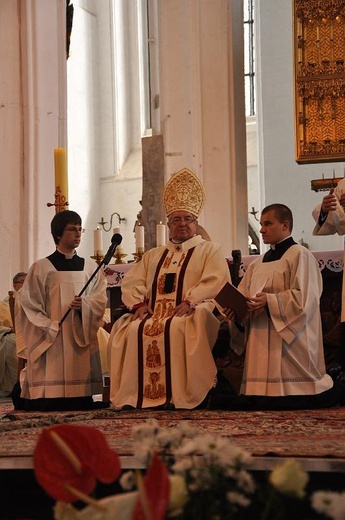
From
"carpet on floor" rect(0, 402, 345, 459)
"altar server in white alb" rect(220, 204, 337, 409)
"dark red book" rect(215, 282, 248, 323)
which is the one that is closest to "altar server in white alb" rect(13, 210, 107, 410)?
"carpet on floor" rect(0, 402, 345, 459)

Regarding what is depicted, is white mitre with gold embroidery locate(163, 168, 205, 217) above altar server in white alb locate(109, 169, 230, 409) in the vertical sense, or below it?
above

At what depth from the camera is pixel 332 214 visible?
6.38m

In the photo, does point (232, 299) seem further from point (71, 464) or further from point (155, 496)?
point (155, 496)

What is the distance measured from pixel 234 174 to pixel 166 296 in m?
3.74

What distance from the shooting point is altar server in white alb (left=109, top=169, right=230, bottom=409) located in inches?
256

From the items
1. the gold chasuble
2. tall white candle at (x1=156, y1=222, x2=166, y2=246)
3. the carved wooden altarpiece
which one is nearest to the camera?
the gold chasuble

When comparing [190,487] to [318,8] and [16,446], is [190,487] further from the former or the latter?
[318,8]

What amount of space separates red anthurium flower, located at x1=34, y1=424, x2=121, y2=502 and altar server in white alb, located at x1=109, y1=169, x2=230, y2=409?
193 inches

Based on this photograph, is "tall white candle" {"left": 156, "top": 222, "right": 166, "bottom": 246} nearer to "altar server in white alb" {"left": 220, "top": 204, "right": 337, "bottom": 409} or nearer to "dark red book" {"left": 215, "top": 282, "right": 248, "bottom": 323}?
"altar server in white alb" {"left": 220, "top": 204, "right": 337, "bottom": 409}

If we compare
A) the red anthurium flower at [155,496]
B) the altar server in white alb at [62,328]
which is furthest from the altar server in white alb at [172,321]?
the red anthurium flower at [155,496]

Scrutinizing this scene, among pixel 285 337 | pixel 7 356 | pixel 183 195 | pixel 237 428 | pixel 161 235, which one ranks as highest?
pixel 183 195

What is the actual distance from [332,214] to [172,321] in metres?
1.28

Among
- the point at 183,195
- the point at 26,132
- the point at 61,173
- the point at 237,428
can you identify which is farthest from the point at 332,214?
the point at 26,132

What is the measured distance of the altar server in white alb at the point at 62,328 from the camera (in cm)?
712
